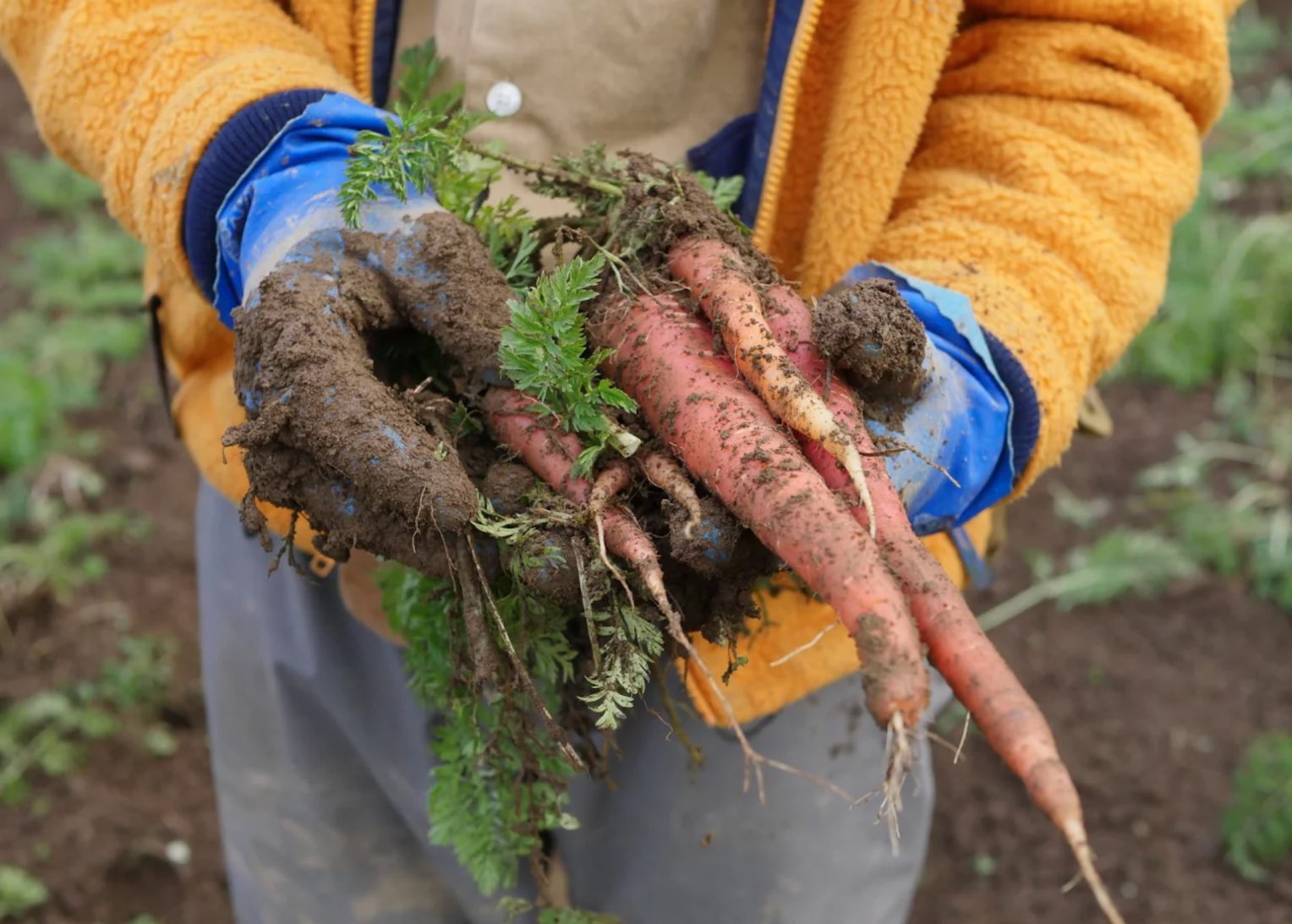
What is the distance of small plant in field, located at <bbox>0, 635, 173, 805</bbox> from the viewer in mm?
3074

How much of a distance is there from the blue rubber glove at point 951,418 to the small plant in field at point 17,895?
235 centimetres

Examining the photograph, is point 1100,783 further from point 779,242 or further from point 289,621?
point 289,621

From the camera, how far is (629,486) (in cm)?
141

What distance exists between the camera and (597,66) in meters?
1.75

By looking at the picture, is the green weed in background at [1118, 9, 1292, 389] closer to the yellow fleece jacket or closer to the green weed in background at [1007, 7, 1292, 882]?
the green weed in background at [1007, 7, 1292, 882]

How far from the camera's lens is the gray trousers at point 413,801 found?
6.00 ft

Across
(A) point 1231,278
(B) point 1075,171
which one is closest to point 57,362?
(B) point 1075,171

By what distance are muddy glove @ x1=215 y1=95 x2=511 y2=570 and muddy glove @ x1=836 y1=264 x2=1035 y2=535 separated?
1.74 ft

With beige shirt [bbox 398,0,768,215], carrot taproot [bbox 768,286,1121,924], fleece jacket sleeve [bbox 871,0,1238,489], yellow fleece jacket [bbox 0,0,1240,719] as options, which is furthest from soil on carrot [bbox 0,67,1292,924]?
beige shirt [bbox 398,0,768,215]

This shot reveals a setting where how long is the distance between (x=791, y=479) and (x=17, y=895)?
2397 millimetres

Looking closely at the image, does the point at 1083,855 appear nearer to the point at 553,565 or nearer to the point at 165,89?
the point at 553,565

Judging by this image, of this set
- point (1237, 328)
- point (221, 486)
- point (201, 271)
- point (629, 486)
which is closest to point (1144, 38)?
point (629, 486)

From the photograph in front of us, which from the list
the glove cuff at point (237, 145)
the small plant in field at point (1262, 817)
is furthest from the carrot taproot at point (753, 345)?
the small plant in field at point (1262, 817)

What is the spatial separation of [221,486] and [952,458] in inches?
44.2
